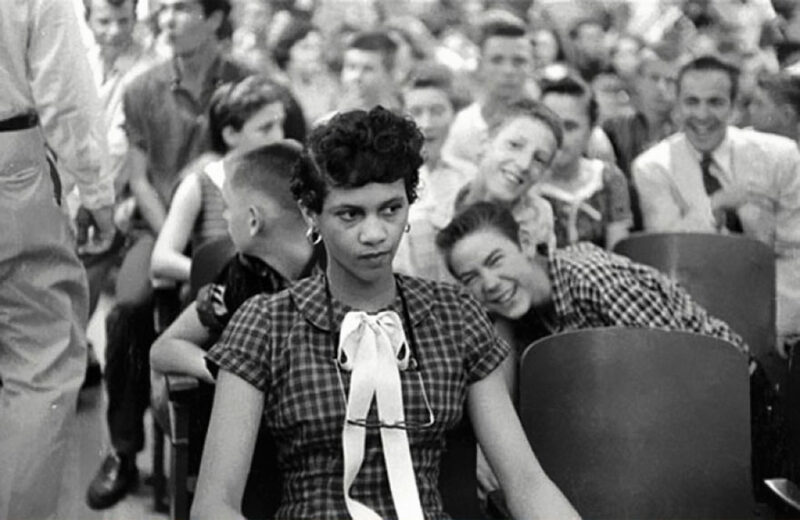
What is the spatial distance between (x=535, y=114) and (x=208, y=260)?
0.86 metres

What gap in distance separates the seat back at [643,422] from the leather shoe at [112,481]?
98cm

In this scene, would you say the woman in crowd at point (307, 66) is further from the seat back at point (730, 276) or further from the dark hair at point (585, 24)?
the seat back at point (730, 276)

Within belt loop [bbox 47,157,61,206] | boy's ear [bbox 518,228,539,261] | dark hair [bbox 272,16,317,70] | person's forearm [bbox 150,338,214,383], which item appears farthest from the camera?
dark hair [bbox 272,16,317,70]

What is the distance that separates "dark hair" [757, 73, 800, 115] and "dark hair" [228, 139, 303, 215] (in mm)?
1490

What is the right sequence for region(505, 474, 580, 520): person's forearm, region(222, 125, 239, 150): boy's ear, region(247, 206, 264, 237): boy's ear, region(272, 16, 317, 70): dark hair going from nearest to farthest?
region(505, 474, 580, 520): person's forearm < region(247, 206, 264, 237): boy's ear < region(222, 125, 239, 150): boy's ear < region(272, 16, 317, 70): dark hair

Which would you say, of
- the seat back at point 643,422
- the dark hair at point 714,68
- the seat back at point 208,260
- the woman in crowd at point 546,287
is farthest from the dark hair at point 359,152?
the dark hair at point 714,68

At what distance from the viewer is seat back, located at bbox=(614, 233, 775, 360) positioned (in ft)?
9.75

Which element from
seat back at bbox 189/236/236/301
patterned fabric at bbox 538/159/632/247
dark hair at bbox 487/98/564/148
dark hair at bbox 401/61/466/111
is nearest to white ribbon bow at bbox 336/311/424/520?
seat back at bbox 189/236/236/301

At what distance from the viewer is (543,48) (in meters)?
3.47

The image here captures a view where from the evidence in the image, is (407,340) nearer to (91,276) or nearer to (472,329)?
(472,329)

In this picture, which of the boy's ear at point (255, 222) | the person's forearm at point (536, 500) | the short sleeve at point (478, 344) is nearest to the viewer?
the person's forearm at point (536, 500)

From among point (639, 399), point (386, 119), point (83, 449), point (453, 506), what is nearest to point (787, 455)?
point (639, 399)

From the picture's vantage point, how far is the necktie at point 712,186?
3.40 metres

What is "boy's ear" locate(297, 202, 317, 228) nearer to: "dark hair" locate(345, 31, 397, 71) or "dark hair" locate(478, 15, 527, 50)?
"dark hair" locate(345, 31, 397, 71)
